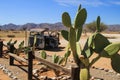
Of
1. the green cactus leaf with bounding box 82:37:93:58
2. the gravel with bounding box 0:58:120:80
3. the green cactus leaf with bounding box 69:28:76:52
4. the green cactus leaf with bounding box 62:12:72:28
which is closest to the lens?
the green cactus leaf with bounding box 62:12:72:28

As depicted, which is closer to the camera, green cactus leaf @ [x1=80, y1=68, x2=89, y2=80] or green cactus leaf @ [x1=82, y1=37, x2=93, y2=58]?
green cactus leaf @ [x1=80, y1=68, x2=89, y2=80]

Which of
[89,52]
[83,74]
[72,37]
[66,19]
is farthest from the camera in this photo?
[89,52]

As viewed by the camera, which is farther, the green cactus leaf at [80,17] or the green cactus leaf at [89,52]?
the green cactus leaf at [89,52]

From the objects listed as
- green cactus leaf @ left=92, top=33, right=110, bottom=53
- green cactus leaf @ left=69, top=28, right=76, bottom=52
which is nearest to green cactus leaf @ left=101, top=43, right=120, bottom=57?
green cactus leaf @ left=92, top=33, right=110, bottom=53

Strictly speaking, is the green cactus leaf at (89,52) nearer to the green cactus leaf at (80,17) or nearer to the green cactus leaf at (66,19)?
the green cactus leaf at (80,17)

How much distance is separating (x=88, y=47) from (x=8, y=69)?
19.9 feet

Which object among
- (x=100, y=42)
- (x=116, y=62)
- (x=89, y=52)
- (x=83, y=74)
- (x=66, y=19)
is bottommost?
(x=83, y=74)

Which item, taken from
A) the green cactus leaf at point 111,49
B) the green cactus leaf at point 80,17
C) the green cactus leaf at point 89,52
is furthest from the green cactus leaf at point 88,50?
the green cactus leaf at point 111,49

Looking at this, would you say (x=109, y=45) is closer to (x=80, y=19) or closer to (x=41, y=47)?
(x=80, y=19)

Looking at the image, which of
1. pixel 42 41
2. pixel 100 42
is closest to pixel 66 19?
pixel 100 42

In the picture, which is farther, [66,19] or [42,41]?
[42,41]

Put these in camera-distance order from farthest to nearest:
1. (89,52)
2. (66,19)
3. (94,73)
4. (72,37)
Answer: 1. (94,73)
2. (89,52)
3. (72,37)
4. (66,19)

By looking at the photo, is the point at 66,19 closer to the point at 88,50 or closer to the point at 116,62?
the point at 88,50

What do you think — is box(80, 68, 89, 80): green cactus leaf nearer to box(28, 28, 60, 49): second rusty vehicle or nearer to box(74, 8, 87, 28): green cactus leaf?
box(74, 8, 87, 28): green cactus leaf
